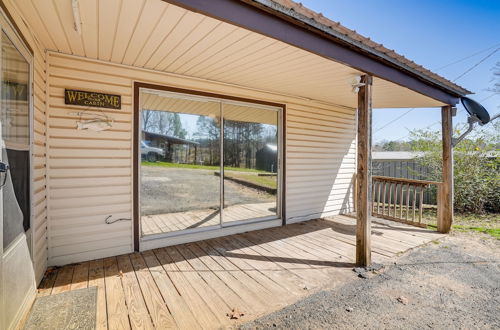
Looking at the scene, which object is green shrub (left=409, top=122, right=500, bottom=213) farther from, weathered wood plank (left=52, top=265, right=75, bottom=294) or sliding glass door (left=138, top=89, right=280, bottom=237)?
weathered wood plank (left=52, top=265, right=75, bottom=294)

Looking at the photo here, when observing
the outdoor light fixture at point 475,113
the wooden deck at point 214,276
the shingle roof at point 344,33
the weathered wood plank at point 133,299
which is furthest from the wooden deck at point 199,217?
the outdoor light fixture at point 475,113

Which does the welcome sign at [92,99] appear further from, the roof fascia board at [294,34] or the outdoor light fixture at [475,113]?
the outdoor light fixture at [475,113]

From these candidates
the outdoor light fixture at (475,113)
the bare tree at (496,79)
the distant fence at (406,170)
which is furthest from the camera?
the bare tree at (496,79)

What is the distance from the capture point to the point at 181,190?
11.7 feet

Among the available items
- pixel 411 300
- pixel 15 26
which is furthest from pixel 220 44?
pixel 411 300

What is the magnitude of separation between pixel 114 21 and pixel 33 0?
50 cm

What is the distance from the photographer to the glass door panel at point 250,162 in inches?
153

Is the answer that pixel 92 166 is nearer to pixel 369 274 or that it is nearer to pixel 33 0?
pixel 33 0

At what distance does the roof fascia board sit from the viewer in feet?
5.37

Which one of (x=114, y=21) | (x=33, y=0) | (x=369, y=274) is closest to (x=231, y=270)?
(x=369, y=274)

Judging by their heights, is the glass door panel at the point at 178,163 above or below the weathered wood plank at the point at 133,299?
above

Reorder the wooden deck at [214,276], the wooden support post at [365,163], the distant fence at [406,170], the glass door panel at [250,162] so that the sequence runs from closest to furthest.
Answer: the wooden deck at [214,276] → the wooden support post at [365,163] → the glass door panel at [250,162] → the distant fence at [406,170]

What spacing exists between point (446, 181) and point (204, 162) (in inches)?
168

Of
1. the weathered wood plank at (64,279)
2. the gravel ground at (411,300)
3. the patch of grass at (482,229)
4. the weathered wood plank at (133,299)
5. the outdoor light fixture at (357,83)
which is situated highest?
the outdoor light fixture at (357,83)
